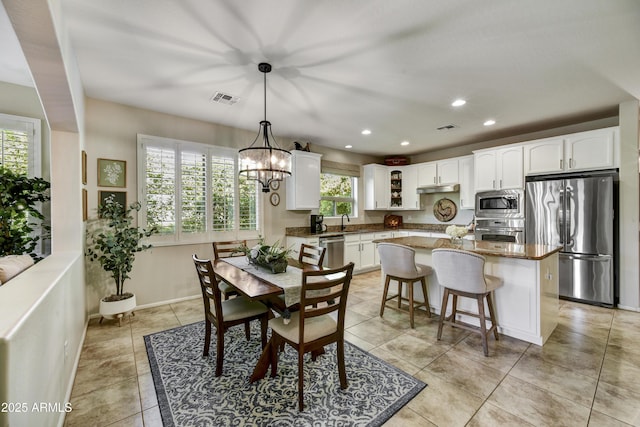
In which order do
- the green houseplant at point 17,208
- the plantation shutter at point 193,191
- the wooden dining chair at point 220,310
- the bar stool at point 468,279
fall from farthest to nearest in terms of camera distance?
1. the plantation shutter at point 193,191
2. the green houseplant at point 17,208
3. the bar stool at point 468,279
4. the wooden dining chair at point 220,310

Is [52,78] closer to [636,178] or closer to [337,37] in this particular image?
[337,37]

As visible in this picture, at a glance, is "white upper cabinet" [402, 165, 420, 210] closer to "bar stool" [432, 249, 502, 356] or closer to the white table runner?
"bar stool" [432, 249, 502, 356]

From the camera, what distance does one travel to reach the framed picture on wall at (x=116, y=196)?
3.38m

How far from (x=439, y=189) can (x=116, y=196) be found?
566 cm

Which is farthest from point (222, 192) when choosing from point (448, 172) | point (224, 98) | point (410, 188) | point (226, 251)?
point (448, 172)

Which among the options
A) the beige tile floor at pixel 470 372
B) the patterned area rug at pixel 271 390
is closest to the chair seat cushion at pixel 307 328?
the patterned area rug at pixel 271 390

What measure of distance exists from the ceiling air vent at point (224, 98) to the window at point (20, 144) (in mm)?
1943

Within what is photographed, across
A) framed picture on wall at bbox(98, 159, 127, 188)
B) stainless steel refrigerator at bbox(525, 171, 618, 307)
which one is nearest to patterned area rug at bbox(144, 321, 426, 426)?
framed picture on wall at bbox(98, 159, 127, 188)

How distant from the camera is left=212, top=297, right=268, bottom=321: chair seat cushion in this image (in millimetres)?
2287

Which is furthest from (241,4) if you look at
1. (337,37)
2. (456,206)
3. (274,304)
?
(456,206)

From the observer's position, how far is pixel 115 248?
3.05m

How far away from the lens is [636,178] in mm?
3449

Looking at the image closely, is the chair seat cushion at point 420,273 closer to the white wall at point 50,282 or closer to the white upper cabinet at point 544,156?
the white upper cabinet at point 544,156

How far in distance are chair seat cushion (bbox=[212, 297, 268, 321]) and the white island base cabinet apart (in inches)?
97.0
